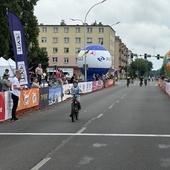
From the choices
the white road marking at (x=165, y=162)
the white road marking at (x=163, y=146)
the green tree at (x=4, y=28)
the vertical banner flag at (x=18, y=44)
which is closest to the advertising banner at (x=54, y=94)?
the vertical banner flag at (x=18, y=44)

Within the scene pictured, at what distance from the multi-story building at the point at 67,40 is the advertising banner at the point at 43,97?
8908 cm

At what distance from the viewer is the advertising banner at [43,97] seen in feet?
68.6

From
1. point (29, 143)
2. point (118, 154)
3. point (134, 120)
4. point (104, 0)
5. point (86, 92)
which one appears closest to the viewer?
point (118, 154)

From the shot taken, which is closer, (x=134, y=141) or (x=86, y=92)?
(x=134, y=141)

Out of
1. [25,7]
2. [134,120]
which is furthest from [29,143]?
[25,7]

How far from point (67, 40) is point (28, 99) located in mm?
96559

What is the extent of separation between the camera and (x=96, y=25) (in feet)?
379

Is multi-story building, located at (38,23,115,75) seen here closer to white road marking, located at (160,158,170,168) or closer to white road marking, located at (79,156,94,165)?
white road marking, located at (79,156,94,165)

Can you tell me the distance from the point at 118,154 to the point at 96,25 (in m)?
109

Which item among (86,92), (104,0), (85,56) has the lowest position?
(86,92)

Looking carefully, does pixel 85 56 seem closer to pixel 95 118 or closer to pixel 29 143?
pixel 95 118

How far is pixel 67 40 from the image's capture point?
374ft

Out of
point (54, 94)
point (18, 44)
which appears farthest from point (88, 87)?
point (18, 44)

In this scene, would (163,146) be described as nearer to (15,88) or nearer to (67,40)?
(15,88)
